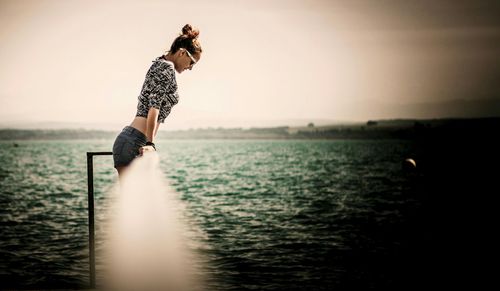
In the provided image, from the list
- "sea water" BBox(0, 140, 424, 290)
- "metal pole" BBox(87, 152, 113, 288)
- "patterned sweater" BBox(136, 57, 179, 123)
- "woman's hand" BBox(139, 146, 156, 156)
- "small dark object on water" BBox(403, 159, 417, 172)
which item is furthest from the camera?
"sea water" BBox(0, 140, 424, 290)

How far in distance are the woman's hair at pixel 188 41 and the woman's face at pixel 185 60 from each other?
25mm

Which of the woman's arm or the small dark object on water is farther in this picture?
the small dark object on water

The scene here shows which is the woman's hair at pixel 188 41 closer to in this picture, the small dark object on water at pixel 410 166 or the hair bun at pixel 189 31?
the hair bun at pixel 189 31

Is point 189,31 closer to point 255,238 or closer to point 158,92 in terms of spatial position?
point 158,92

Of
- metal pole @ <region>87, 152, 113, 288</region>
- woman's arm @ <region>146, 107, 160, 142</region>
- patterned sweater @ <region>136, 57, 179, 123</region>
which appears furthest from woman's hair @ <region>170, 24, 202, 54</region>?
metal pole @ <region>87, 152, 113, 288</region>

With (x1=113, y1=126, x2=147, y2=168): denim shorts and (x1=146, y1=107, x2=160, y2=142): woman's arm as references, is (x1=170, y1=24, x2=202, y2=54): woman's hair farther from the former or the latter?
(x1=113, y1=126, x2=147, y2=168): denim shorts

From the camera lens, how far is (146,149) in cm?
308

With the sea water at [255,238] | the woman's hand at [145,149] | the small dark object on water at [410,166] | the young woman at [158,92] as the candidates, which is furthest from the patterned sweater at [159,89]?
the small dark object on water at [410,166]

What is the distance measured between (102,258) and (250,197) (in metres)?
26.8

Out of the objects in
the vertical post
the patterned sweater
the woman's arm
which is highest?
the patterned sweater

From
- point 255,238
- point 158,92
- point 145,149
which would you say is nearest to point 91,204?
point 145,149

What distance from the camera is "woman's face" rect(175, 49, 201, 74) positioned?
3271mm

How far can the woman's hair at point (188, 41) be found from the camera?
3.24m

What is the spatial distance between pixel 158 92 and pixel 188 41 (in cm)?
36
